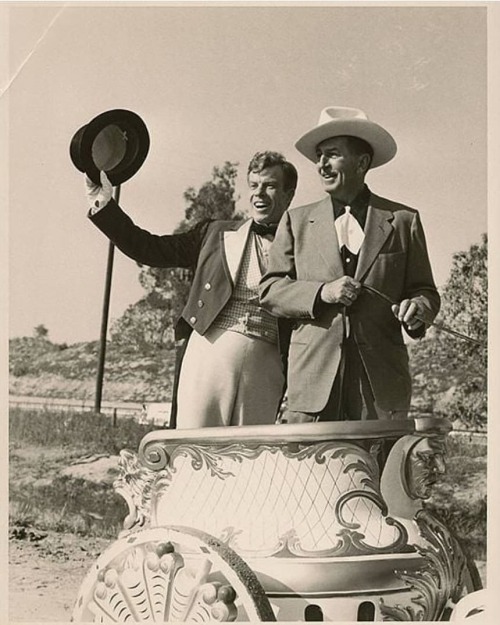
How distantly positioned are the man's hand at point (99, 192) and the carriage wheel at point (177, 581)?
138 cm

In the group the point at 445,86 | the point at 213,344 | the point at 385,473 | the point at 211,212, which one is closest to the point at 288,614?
the point at 385,473

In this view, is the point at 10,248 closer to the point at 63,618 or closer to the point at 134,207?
the point at 134,207

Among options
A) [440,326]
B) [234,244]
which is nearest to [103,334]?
[234,244]

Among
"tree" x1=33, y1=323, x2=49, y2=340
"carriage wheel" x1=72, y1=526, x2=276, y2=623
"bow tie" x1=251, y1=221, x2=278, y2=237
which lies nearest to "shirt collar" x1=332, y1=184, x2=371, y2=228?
"bow tie" x1=251, y1=221, x2=278, y2=237

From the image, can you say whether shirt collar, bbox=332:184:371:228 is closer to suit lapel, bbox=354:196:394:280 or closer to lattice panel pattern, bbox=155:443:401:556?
suit lapel, bbox=354:196:394:280

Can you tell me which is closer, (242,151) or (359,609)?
(359,609)

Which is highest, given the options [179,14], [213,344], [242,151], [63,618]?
[179,14]

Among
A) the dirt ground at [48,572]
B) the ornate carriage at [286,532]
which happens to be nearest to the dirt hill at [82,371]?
the ornate carriage at [286,532]

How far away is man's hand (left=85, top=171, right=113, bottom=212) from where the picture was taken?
5.83m

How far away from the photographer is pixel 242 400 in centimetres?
569

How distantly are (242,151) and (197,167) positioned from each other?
7.8 inches

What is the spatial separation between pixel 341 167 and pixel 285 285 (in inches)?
21.5

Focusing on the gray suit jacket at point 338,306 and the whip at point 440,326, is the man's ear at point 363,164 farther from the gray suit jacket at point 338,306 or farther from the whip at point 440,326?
the whip at point 440,326

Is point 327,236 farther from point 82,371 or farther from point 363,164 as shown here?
point 82,371
